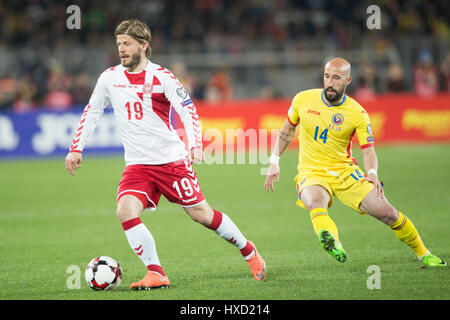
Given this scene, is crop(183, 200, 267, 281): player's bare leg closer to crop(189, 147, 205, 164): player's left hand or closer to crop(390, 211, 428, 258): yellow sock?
crop(189, 147, 205, 164): player's left hand

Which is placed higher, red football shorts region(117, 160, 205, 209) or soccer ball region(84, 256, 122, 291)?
red football shorts region(117, 160, 205, 209)

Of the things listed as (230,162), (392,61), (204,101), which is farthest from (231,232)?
(392,61)

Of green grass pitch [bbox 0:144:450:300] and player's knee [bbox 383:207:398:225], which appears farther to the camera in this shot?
player's knee [bbox 383:207:398:225]

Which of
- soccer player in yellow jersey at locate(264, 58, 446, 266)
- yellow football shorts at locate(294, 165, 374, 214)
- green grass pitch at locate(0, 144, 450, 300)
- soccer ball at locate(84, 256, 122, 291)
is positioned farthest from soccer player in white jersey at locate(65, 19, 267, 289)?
yellow football shorts at locate(294, 165, 374, 214)

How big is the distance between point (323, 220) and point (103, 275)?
84.0 inches

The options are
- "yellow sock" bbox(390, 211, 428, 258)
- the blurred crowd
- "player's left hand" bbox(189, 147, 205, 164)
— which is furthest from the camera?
the blurred crowd

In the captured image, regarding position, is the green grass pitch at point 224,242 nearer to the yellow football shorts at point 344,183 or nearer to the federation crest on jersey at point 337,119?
the yellow football shorts at point 344,183

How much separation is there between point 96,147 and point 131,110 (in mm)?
14384

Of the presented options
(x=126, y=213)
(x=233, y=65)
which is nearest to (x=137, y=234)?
(x=126, y=213)

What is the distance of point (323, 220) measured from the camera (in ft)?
22.9

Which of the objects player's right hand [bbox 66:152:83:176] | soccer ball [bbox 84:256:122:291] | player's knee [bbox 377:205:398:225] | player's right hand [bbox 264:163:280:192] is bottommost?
soccer ball [bbox 84:256:122:291]

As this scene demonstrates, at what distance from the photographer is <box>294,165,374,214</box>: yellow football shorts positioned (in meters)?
7.46

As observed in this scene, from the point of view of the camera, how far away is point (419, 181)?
1488cm

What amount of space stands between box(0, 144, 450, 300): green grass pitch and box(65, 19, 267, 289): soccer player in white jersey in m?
0.62
